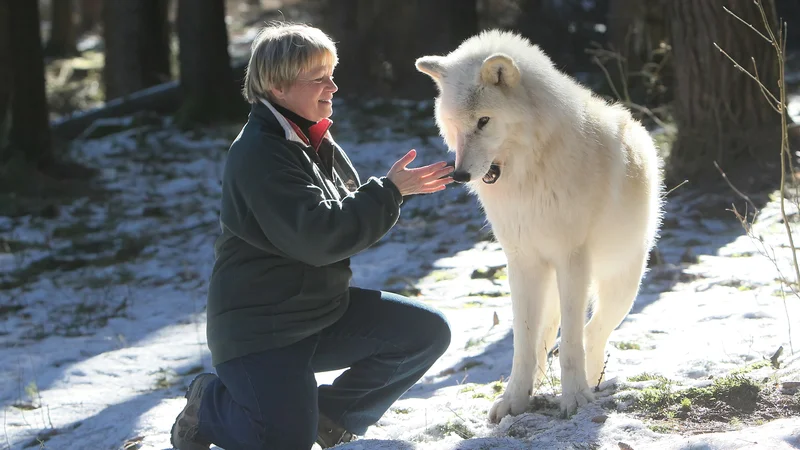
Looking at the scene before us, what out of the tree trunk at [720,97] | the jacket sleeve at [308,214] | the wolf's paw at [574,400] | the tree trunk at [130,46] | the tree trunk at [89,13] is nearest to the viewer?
the jacket sleeve at [308,214]

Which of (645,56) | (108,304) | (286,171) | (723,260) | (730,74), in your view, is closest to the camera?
(286,171)

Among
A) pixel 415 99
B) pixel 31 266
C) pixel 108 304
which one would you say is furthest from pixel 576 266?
pixel 415 99

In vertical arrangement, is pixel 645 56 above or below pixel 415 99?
above

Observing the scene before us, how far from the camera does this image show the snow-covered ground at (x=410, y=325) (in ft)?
11.3

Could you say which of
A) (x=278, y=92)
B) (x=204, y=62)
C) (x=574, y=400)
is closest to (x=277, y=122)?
(x=278, y=92)

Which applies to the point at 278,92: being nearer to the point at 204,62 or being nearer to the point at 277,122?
the point at 277,122

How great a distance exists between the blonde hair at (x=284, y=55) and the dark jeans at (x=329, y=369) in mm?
913

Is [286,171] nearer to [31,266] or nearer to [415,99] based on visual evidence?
[31,266]

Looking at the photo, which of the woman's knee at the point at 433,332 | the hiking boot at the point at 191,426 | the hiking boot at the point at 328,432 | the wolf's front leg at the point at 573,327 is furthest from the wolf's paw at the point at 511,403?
the hiking boot at the point at 191,426

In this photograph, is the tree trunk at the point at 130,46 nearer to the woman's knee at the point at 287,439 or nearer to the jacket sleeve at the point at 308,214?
the jacket sleeve at the point at 308,214

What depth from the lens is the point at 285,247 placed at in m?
3.02

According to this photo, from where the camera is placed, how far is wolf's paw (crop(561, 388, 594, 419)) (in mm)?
3428

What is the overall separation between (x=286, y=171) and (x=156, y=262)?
436 cm

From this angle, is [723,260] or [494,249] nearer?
[723,260]
